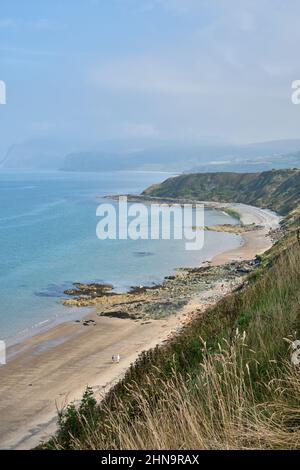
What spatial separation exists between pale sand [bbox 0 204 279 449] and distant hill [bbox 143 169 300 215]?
9254cm

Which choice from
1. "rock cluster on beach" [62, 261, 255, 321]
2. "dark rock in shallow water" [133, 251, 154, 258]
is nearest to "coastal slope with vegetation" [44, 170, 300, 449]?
"rock cluster on beach" [62, 261, 255, 321]

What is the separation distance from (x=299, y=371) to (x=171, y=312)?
1294 inches

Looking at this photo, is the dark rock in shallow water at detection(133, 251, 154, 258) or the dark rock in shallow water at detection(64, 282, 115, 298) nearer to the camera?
the dark rock in shallow water at detection(64, 282, 115, 298)

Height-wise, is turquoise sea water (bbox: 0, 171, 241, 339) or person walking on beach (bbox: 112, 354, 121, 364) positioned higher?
turquoise sea water (bbox: 0, 171, 241, 339)

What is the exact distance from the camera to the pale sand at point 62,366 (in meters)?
19.2

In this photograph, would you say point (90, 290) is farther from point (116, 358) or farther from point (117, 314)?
point (116, 358)

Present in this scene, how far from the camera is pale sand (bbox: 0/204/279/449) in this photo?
19203 millimetres

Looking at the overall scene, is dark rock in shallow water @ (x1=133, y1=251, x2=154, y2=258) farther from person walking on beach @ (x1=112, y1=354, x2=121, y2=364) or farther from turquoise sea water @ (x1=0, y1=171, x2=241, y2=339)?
person walking on beach @ (x1=112, y1=354, x2=121, y2=364)

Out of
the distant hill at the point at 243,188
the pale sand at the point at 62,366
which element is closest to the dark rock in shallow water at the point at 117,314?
the pale sand at the point at 62,366

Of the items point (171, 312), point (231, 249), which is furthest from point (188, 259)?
point (171, 312)

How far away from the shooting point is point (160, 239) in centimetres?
8012

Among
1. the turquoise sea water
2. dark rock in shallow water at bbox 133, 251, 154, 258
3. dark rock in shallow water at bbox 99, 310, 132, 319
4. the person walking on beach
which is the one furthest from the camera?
dark rock in shallow water at bbox 133, 251, 154, 258

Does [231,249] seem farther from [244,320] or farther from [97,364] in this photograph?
[244,320]

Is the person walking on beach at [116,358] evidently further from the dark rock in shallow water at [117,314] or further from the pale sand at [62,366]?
the dark rock in shallow water at [117,314]
